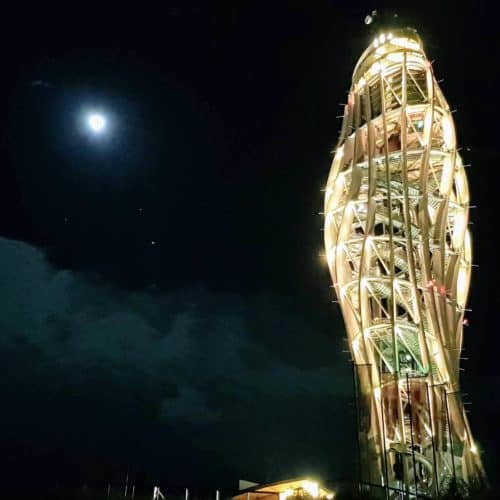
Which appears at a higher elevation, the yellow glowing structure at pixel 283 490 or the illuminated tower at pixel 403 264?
the illuminated tower at pixel 403 264

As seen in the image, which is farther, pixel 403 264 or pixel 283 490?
pixel 403 264

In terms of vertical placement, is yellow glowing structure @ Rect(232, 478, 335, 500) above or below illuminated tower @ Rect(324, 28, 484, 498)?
below

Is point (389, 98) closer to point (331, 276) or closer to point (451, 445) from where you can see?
point (331, 276)

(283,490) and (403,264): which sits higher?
(403,264)

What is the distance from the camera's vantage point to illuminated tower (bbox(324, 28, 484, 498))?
89.5 feet

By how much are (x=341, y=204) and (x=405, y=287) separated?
6.29 m

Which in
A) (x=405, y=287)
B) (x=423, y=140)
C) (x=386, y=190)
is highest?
(x=423, y=140)

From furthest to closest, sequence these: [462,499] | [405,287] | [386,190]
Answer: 1. [386,190]
2. [405,287]
3. [462,499]

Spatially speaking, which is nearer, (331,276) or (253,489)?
(253,489)

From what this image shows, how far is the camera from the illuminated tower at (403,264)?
27.3 metres

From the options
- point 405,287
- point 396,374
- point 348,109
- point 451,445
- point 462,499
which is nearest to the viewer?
point 462,499

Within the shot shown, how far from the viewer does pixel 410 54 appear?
3591cm

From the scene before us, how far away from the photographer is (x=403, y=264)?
31.6 m

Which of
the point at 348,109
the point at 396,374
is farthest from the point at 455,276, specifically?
the point at 348,109
